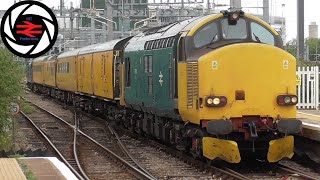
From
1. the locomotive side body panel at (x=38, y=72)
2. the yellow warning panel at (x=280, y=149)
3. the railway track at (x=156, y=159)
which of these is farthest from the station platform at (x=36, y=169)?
the locomotive side body panel at (x=38, y=72)

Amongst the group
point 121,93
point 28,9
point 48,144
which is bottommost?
point 48,144

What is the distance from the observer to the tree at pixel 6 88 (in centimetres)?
1688

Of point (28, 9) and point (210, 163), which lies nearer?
point (28, 9)

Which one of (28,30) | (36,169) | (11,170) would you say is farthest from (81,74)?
(28,30)

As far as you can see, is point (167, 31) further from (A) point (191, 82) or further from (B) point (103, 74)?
(B) point (103, 74)

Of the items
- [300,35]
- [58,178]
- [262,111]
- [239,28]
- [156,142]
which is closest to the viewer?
[58,178]

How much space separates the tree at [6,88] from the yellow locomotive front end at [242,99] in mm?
6230

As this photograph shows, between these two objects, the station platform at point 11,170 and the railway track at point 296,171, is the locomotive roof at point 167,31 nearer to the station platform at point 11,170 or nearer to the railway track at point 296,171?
the railway track at point 296,171

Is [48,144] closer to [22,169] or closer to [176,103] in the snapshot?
[176,103]

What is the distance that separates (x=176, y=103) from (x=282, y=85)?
7.48 feet

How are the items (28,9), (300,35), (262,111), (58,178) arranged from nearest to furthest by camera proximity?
(28,9) < (58,178) < (262,111) < (300,35)

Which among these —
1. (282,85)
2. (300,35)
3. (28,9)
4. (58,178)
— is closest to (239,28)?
(282,85)

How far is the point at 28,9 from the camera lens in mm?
7035

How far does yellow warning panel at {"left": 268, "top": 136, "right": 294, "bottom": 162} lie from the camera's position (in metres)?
12.1
